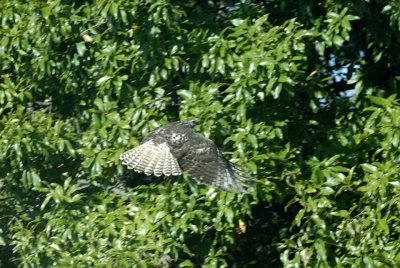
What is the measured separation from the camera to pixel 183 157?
22.7ft

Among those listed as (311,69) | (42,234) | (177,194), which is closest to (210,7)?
(311,69)

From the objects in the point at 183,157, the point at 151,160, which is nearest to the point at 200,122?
the point at 183,157

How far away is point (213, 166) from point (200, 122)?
0.95ft

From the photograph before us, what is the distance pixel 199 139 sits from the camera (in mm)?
6668

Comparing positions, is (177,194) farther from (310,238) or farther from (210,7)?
(210,7)

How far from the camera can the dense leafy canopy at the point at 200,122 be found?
6645 millimetres

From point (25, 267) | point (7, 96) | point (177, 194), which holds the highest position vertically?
point (7, 96)

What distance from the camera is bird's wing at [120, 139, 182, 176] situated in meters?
6.91

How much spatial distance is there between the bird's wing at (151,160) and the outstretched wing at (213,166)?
0.20 m

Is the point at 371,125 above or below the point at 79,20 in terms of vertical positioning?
below

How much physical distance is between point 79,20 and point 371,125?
81.4 inches

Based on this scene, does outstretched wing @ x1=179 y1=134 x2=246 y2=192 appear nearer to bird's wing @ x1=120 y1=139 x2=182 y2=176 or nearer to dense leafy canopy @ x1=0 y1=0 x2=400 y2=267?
dense leafy canopy @ x1=0 y1=0 x2=400 y2=267

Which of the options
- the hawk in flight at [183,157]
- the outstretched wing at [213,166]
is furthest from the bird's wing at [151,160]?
the outstretched wing at [213,166]

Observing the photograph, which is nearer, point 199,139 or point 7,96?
point 199,139
